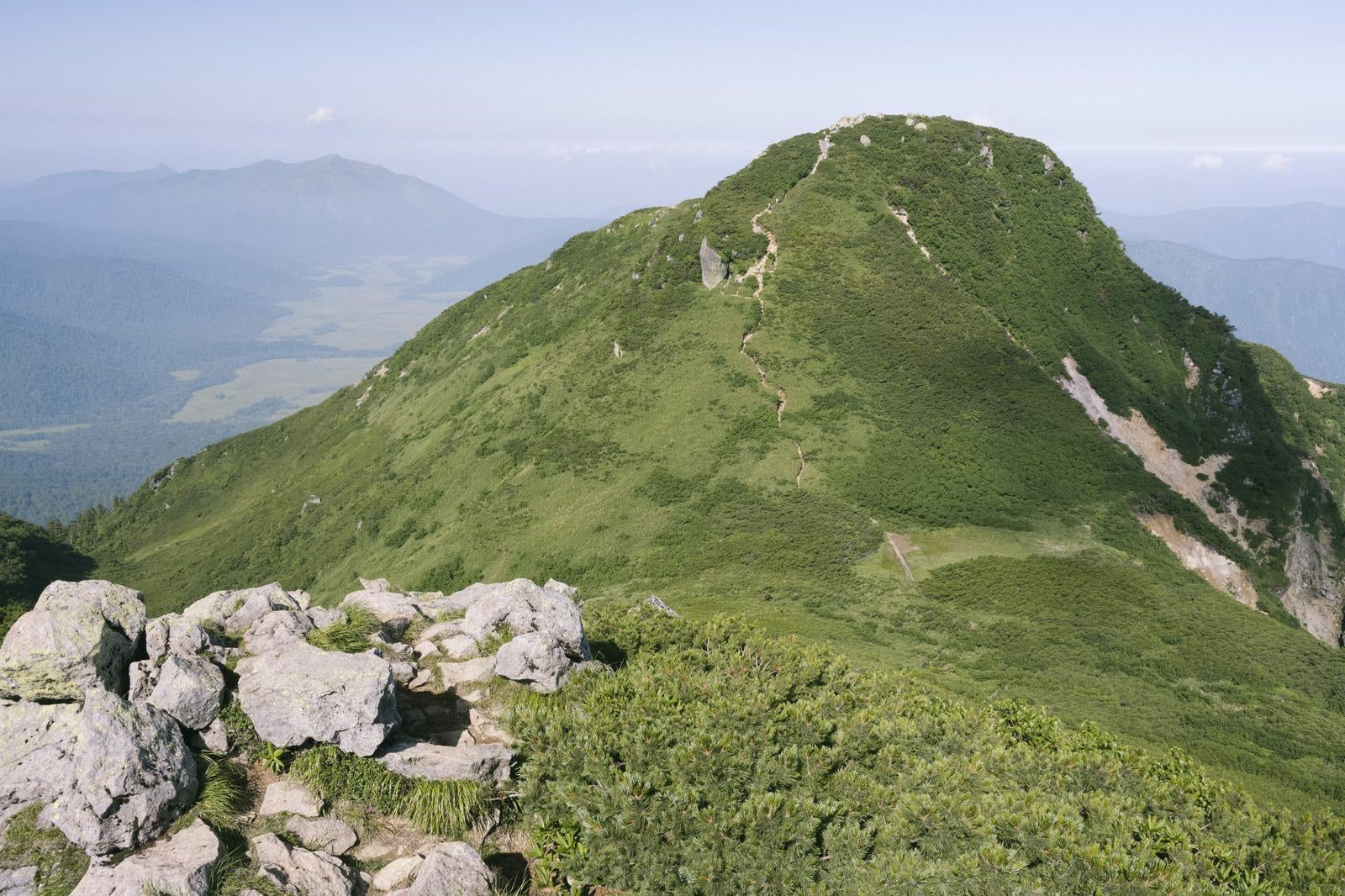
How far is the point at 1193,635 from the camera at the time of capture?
1620 inches

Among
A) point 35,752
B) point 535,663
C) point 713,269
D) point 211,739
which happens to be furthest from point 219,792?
point 713,269

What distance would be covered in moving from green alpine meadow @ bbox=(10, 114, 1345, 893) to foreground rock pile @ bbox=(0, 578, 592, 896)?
0.92m

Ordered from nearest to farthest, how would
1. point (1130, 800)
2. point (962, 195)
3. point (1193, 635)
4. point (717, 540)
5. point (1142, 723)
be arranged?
point (1130, 800) → point (1142, 723) → point (1193, 635) → point (717, 540) → point (962, 195)

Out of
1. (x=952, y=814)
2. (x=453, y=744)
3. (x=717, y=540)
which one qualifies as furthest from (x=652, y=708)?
(x=717, y=540)

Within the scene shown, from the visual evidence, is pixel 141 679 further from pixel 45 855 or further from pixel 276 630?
pixel 45 855

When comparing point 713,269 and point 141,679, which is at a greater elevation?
point 713,269

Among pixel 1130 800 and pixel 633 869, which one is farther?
pixel 1130 800

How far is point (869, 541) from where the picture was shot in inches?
2053

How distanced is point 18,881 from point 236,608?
10390 mm

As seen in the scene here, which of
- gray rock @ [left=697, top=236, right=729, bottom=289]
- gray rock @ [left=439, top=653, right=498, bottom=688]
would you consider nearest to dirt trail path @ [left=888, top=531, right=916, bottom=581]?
gray rock @ [left=697, top=236, right=729, bottom=289]

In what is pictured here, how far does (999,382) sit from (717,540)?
101 feet

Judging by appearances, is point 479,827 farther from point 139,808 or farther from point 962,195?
point 962,195

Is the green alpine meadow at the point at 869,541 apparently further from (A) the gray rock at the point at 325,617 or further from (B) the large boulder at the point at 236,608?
(B) the large boulder at the point at 236,608

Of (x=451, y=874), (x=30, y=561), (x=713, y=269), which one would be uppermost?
(x=713, y=269)
